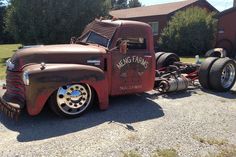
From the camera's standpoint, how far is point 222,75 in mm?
8758

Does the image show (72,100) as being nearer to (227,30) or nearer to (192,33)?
(192,33)

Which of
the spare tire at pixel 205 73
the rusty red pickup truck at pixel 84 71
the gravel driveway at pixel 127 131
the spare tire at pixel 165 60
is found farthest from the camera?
the spare tire at pixel 165 60

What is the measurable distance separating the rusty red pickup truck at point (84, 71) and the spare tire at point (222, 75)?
1124 millimetres

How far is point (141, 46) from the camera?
23.8 feet

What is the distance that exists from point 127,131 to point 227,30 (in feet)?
64.8

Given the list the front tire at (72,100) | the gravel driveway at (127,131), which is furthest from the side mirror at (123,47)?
the gravel driveway at (127,131)

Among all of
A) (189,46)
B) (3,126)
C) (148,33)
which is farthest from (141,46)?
(189,46)

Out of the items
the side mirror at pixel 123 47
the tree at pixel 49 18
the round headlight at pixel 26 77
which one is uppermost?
the tree at pixel 49 18

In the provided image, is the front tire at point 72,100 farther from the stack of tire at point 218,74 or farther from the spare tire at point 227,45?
the spare tire at point 227,45

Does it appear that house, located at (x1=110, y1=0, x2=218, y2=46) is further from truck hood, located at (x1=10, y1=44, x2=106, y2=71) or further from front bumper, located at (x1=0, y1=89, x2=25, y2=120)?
front bumper, located at (x1=0, y1=89, x2=25, y2=120)

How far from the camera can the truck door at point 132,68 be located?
6719 millimetres

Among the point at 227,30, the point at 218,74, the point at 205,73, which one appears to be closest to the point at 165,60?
the point at 205,73

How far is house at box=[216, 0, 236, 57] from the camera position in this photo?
2242 cm

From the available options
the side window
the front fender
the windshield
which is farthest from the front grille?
the side window
